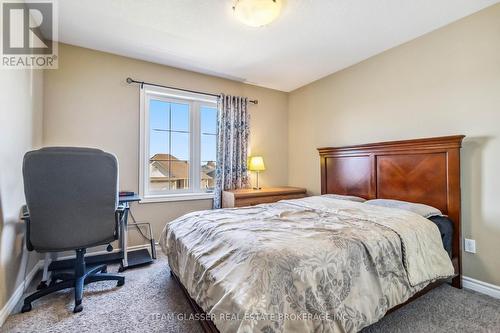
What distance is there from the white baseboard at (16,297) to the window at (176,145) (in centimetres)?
124

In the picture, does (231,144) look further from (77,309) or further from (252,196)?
(77,309)

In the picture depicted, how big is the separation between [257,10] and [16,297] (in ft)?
9.80

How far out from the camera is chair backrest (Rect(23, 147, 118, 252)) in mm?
1669

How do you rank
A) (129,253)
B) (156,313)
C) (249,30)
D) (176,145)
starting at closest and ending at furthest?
(156,313), (249,30), (129,253), (176,145)

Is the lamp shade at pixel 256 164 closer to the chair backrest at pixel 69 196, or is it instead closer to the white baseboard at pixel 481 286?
the chair backrest at pixel 69 196

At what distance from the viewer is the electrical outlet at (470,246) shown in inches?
82.6

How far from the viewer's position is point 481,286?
203 centimetres

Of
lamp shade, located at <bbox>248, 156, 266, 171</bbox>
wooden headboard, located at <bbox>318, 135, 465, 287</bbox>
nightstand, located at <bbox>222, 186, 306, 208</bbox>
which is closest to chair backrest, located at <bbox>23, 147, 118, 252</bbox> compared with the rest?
nightstand, located at <bbox>222, 186, 306, 208</bbox>

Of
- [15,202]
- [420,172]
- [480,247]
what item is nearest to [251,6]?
[420,172]

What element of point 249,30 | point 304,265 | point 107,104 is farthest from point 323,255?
point 107,104

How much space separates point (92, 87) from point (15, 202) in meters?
1.51

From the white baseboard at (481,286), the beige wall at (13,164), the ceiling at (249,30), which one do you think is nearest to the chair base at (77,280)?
the beige wall at (13,164)

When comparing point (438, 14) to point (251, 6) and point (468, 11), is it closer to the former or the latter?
point (468, 11)

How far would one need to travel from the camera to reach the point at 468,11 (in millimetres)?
2092
